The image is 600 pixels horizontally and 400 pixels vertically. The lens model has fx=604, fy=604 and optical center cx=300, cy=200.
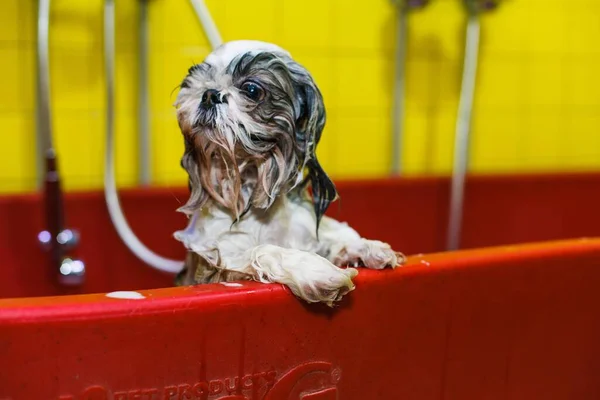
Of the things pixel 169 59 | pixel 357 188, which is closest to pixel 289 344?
pixel 357 188

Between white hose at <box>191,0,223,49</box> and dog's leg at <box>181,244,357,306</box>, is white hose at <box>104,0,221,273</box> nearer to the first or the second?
white hose at <box>191,0,223,49</box>

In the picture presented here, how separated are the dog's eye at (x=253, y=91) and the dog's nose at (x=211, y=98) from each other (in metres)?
0.03

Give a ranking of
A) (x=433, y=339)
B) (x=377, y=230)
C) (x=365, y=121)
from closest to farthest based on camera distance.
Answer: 1. (x=433, y=339)
2. (x=377, y=230)
3. (x=365, y=121)

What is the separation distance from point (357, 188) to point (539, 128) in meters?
0.74

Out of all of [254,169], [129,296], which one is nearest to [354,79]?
[254,169]

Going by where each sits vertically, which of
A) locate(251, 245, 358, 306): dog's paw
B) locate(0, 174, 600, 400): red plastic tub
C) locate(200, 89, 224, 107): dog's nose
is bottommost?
locate(0, 174, 600, 400): red plastic tub

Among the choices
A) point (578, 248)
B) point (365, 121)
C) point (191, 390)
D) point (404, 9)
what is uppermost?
point (404, 9)

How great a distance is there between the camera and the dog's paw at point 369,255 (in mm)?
730

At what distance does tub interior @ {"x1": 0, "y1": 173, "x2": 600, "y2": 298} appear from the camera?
1.18 metres

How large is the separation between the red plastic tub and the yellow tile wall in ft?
0.95

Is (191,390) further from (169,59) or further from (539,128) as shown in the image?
(539,128)

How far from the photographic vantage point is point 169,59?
4.53 ft

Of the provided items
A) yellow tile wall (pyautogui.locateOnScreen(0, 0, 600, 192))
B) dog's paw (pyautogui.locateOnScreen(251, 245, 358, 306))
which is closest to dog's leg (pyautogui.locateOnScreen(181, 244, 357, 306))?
dog's paw (pyautogui.locateOnScreen(251, 245, 358, 306))

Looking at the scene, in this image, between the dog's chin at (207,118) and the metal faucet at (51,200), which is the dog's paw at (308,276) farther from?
the metal faucet at (51,200)
